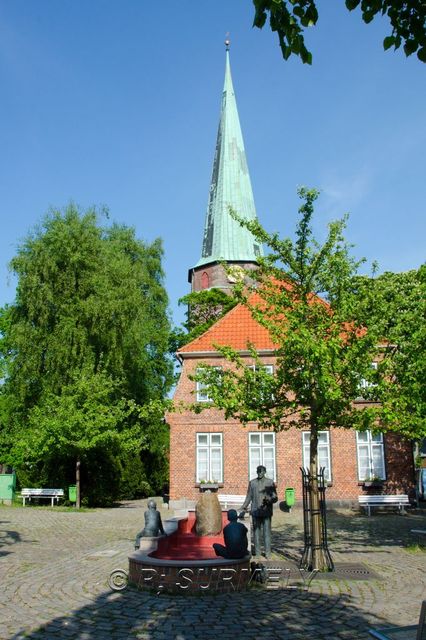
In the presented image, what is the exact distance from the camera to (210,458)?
26.1 meters

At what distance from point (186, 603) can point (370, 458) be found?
1861 centimetres

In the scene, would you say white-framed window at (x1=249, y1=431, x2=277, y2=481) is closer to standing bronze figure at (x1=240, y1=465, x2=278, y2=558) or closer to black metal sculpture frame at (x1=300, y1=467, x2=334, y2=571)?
standing bronze figure at (x1=240, y1=465, x2=278, y2=558)

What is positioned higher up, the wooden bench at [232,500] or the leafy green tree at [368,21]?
the leafy green tree at [368,21]

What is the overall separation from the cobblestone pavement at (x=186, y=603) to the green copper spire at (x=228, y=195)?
43780 millimetres

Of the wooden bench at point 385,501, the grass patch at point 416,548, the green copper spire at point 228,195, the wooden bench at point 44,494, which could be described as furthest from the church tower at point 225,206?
the grass patch at point 416,548

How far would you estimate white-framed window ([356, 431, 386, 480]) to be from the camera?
24.9 metres

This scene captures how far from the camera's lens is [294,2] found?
4762 millimetres

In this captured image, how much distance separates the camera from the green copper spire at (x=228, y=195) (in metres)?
55.8

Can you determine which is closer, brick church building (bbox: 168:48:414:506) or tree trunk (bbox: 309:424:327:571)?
tree trunk (bbox: 309:424:327:571)

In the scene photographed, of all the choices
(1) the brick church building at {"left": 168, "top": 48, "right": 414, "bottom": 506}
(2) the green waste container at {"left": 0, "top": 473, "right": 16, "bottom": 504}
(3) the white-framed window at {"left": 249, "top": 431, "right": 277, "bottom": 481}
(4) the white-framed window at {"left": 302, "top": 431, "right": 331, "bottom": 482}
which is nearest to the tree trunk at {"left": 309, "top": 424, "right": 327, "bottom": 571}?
(1) the brick church building at {"left": 168, "top": 48, "right": 414, "bottom": 506}

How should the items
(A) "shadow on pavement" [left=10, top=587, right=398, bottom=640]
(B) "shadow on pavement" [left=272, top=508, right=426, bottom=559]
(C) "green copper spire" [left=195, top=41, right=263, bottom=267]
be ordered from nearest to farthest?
1. (A) "shadow on pavement" [left=10, top=587, right=398, bottom=640]
2. (B) "shadow on pavement" [left=272, top=508, right=426, bottom=559]
3. (C) "green copper spire" [left=195, top=41, right=263, bottom=267]

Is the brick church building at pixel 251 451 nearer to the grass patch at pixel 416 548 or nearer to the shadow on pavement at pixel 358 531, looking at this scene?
the shadow on pavement at pixel 358 531

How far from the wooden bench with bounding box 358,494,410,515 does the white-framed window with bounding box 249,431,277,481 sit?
4111 millimetres

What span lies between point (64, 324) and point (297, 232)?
1781 cm
